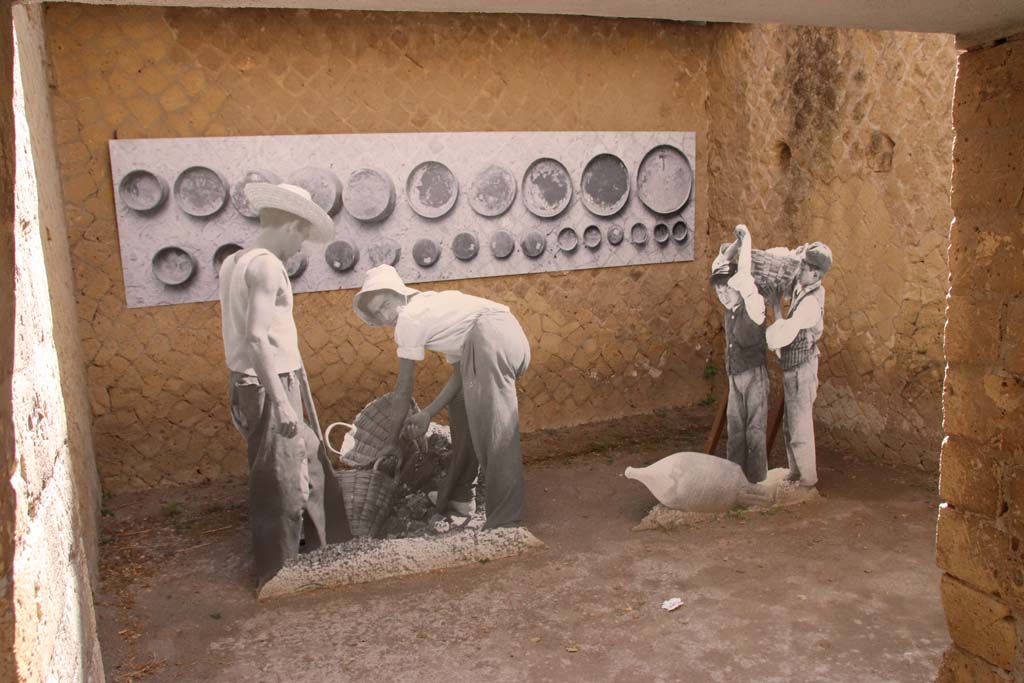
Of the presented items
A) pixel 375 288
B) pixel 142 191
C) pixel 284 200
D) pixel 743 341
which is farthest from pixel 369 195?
pixel 743 341

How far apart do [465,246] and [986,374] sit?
438cm

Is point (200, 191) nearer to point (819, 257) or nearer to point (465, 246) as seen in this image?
point (465, 246)

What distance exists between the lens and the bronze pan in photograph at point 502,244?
6.14 meters

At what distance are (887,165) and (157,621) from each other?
494 centimetres

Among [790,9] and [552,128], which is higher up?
[552,128]

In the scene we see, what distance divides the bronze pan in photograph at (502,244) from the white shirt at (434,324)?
67.4 inches

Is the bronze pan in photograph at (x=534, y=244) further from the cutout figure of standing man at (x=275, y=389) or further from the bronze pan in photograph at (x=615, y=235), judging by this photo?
the cutout figure of standing man at (x=275, y=389)

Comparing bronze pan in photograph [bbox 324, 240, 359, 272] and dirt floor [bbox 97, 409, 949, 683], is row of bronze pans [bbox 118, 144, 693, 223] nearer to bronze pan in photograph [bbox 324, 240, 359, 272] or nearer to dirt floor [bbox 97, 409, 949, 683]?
bronze pan in photograph [bbox 324, 240, 359, 272]

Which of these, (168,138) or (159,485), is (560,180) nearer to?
(168,138)

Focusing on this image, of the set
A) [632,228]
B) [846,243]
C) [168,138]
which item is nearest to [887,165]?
[846,243]

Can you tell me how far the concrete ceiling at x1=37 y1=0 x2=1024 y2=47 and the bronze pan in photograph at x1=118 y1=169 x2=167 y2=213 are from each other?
12.7 ft

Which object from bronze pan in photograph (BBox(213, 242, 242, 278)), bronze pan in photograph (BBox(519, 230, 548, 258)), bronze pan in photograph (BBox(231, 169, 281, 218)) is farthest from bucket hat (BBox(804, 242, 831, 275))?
bronze pan in photograph (BBox(213, 242, 242, 278))

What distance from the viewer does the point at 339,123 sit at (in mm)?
5637

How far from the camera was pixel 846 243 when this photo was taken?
579cm
